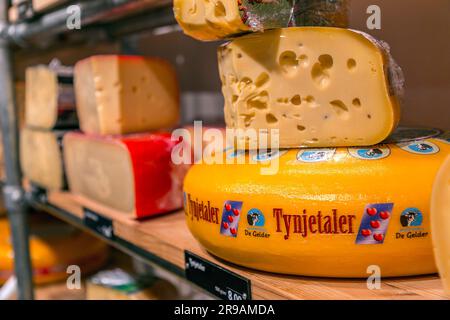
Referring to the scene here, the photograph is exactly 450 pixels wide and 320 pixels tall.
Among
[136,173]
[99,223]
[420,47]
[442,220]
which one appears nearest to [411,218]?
[442,220]

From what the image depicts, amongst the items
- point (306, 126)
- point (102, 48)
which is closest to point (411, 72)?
point (306, 126)

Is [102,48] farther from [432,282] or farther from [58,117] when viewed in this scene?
[432,282]

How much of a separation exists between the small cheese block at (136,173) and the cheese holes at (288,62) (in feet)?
1.32

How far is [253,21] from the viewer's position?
2.10 ft

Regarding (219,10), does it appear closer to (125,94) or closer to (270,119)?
(270,119)

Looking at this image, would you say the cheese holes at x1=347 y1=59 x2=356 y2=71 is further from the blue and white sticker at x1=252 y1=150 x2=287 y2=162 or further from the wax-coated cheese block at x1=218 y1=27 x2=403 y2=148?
the blue and white sticker at x1=252 y1=150 x2=287 y2=162

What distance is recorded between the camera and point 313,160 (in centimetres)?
63

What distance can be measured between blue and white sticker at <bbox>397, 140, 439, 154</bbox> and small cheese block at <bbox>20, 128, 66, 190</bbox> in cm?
91

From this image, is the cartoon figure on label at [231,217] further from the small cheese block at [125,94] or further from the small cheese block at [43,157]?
the small cheese block at [43,157]

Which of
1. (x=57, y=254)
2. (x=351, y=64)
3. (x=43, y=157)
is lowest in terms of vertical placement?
(x=57, y=254)

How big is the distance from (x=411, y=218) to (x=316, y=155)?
0.46ft

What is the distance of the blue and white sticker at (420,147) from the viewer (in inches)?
24.5

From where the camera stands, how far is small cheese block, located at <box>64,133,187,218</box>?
97cm
